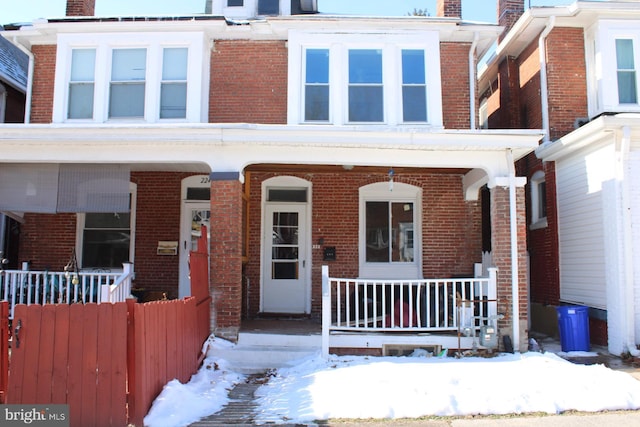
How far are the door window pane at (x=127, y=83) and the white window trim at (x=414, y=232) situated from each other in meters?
4.97

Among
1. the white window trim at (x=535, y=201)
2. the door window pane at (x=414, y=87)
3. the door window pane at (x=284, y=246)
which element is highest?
the door window pane at (x=414, y=87)

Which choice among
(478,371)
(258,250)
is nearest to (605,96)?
(478,371)

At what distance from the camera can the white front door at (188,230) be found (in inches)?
429

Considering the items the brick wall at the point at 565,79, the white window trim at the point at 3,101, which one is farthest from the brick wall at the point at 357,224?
the white window trim at the point at 3,101

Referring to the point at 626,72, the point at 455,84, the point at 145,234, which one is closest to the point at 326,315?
the point at 145,234

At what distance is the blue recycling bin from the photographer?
891 centimetres

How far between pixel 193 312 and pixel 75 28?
673 centimetres

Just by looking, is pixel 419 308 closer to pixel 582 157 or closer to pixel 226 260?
pixel 226 260

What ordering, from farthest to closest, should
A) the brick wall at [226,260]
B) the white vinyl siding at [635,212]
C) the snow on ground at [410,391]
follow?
the white vinyl siding at [635,212]
the brick wall at [226,260]
the snow on ground at [410,391]

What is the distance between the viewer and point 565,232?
1051cm

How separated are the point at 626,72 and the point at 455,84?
11.8ft

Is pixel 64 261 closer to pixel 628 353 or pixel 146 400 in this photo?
pixel 146 400

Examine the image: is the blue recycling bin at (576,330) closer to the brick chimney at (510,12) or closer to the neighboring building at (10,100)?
the brick chimney at (510,12)

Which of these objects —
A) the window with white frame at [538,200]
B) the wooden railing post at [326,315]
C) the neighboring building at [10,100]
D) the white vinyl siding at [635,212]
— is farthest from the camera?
the neighboring building at [10,100]
